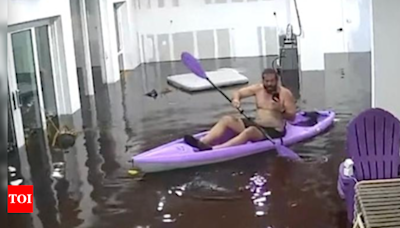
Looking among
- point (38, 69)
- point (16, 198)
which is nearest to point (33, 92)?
point (38, 69)

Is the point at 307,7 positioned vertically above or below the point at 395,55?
above

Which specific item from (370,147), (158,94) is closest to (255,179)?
(370,147)

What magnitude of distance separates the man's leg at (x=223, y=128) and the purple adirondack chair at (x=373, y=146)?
2.21m

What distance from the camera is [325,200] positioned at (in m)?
4.32

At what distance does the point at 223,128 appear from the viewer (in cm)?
581

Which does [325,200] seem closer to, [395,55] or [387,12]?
[395,55]

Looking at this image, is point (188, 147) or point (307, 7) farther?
A: point (307, 7)

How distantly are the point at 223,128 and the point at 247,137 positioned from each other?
0.28 metres

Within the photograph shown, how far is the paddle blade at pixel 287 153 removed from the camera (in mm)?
5488

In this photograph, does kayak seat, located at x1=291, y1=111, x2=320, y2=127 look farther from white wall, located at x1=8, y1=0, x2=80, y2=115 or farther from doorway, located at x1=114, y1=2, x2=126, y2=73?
doorway, located at x1=114, y1=2, x2=126, y2=73

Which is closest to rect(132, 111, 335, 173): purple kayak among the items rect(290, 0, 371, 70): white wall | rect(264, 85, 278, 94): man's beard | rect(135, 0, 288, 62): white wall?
rect(264, 85, 278, 94): man's beard

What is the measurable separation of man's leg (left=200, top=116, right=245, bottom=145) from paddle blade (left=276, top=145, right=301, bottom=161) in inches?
18.3

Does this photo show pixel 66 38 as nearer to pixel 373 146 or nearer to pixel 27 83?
pixel 27 83

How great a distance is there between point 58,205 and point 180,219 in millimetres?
1163
